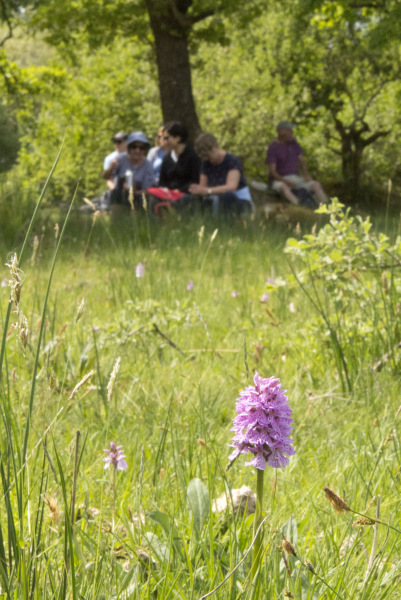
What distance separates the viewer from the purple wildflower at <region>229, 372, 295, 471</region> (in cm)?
86

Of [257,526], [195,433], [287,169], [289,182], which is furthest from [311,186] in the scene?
[257,526]

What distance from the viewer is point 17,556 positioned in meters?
0.87

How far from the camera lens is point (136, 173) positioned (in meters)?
9.83

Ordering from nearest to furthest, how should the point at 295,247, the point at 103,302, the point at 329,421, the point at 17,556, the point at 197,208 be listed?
the point at 17,556 → the point at 329,421 → the point at 295,247 → the point at 103,302 → the point at 197,208

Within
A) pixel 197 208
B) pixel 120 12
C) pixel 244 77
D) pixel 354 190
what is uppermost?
pixel 120 12

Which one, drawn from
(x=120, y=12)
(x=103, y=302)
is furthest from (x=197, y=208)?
(x=120, y=12)

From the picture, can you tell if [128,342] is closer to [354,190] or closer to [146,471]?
[146,471]

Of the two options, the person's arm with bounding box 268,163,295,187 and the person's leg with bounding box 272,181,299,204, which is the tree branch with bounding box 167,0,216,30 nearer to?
the person's arm with bounding box 268,163,295,187

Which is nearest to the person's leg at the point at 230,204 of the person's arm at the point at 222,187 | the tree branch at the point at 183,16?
the person's arm at the point at 222,187

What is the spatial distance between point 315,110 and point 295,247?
54.3ft

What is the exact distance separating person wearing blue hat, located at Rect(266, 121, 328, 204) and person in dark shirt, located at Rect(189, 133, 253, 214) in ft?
9.44

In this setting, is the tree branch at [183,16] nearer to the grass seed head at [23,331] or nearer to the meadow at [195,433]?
the meadow at [195,433]

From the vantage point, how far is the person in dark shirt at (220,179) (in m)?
8.84

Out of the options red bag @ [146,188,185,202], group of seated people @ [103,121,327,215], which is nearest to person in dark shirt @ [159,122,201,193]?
group of seated people @ [103,121,327,215]
